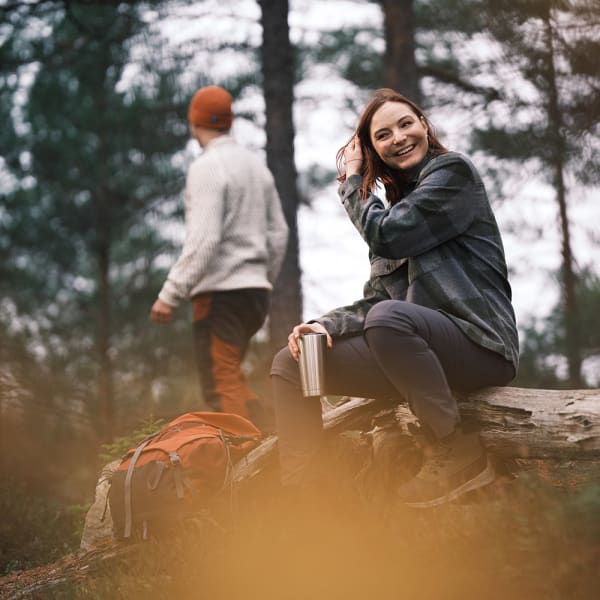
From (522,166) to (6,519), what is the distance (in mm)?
6482

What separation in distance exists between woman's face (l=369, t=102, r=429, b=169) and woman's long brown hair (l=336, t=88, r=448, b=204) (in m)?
0.04

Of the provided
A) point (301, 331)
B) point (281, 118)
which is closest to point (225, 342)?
point (301, 331)

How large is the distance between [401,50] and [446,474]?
5518mm

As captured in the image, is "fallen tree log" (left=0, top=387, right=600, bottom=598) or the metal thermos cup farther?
the metal thermos cup

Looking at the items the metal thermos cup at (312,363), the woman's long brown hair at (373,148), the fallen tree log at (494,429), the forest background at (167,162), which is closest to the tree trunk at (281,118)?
the forest background at (167,162)

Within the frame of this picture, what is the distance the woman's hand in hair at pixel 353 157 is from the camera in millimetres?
A: 3943

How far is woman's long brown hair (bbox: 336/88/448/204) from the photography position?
3.94 m

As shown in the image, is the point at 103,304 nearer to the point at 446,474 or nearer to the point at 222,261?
the point at 222,261

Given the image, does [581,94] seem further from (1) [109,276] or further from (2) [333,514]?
(1) [109,276]

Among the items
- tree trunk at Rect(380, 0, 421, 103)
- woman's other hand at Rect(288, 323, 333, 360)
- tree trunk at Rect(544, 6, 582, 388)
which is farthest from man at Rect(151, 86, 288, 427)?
tree trunk at Rect(544, 6, 582, 388)

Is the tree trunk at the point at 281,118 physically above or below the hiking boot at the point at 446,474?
above

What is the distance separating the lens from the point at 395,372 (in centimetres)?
352

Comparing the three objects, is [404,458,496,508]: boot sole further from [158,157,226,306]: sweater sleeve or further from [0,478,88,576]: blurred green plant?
[0,478,88,576]: blurred green plant

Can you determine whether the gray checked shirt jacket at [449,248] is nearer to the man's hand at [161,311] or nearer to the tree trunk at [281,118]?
the man's hand at [161,311]
